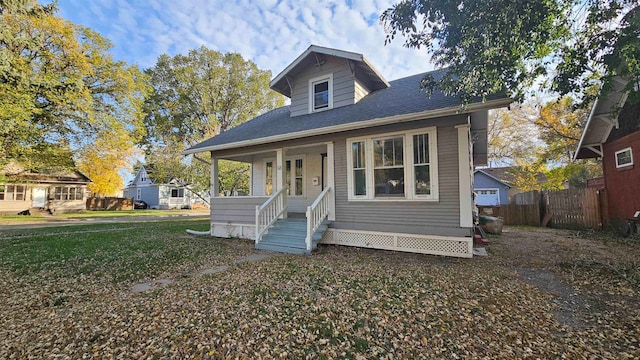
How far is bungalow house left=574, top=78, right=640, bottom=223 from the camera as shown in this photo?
28.1 feet

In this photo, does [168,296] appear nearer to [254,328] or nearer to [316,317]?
[254,328]

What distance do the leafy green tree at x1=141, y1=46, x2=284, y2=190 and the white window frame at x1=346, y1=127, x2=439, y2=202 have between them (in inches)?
838

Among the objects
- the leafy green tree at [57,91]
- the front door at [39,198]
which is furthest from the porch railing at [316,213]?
the front door at [39,198]

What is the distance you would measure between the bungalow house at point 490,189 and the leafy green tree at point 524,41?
983 inches

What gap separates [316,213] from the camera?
Answer: 728 cm

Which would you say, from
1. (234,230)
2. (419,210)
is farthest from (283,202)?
(419,210)

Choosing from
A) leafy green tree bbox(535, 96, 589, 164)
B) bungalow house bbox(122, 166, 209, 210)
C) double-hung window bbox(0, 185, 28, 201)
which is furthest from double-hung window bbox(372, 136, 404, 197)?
double-hung window bbox(0, 185, 28, 201)

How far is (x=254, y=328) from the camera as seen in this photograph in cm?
307

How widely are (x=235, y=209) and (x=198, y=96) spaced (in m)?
22.8

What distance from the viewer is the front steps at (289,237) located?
7008mm

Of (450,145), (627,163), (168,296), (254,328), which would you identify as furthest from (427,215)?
(627,163)

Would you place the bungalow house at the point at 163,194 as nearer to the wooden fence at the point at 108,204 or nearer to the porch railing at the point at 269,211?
the wooden fence at the point at 108,204

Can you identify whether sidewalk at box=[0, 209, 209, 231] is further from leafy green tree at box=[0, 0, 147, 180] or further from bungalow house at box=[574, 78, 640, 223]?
bungalow house at box=[574, 78, 640, 223]

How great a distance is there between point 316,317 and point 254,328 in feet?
2.40
